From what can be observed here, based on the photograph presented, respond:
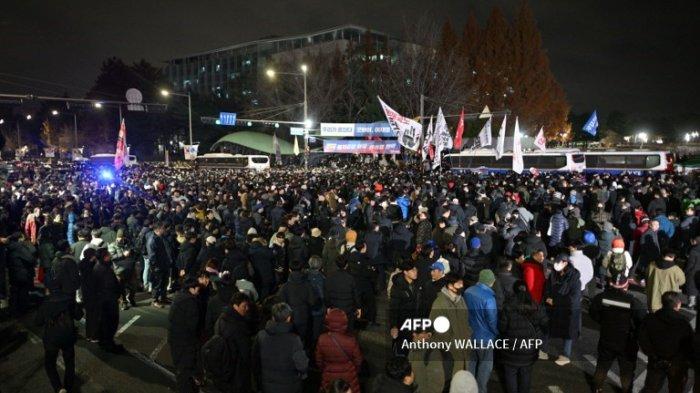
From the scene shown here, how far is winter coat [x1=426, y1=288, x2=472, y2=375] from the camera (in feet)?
17.0

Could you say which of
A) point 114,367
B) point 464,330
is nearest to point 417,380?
point 464,330

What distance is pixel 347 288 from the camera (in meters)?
6.38

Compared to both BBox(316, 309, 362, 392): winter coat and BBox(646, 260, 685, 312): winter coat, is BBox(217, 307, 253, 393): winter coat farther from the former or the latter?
BBox(646, 260, 685, 312): winter coat

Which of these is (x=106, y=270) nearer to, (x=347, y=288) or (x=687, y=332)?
(x=347, y=288)

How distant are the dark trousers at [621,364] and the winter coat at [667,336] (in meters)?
→ 0.34

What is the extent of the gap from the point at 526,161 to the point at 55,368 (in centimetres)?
3328

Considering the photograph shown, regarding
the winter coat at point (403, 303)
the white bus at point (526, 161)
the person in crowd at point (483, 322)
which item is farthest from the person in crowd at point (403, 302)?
the white bus at point (526, 161)

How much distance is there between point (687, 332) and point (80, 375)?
7.53 m

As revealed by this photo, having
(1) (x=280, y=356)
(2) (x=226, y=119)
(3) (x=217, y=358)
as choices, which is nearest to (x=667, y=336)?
(1) (x=280, y=356)

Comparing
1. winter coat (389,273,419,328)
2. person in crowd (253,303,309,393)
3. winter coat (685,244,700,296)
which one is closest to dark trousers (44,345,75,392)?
person in crowd (253,303,309,393)

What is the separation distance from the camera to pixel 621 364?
552cm

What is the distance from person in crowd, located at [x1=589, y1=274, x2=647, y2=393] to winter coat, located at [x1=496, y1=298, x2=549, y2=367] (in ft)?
2.79

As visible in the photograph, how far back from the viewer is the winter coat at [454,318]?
5.18 metres

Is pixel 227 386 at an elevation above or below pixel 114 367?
above
